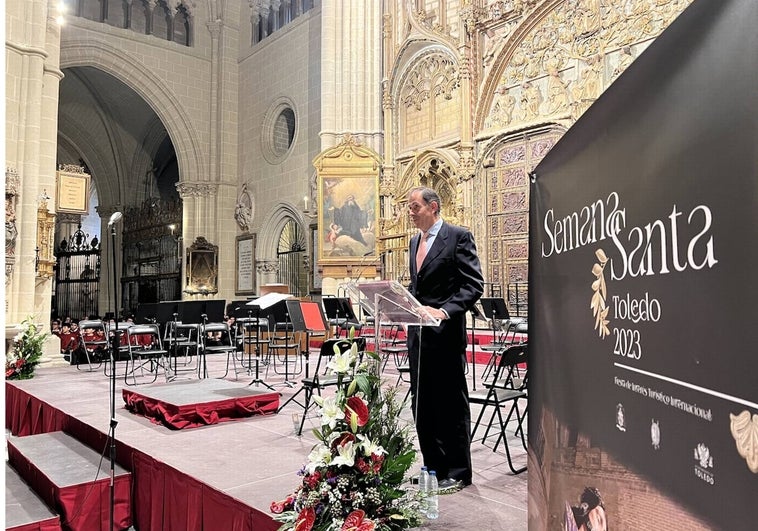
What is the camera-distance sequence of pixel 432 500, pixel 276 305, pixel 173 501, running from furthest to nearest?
pixel 276 305
pixel 173 501
pixel 432 500

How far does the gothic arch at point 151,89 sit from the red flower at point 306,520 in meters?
17.8

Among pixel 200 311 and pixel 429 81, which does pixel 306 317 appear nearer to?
pixel 200 311

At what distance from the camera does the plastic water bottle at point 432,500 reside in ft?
8.23

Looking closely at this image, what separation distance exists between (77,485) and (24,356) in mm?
5286

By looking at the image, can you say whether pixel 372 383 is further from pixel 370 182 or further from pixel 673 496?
pixel 370 182

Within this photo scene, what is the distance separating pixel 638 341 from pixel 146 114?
24508mm

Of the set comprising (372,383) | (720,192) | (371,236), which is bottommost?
(372,383)

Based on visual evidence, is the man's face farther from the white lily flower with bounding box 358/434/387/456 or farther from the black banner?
the black banner

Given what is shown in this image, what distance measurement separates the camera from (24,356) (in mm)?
8266

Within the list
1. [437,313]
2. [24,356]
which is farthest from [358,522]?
[24,356]

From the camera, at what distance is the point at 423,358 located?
3.09m

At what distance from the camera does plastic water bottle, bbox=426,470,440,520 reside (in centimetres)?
251

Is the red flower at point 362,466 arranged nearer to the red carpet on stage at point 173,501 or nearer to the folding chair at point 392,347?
the red carpet on stage at point 173,501

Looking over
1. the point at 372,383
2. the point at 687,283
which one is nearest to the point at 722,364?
the point at 687,283
